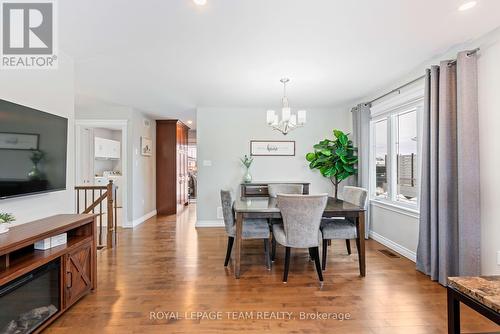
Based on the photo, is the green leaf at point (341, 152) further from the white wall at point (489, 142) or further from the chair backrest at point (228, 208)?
the chair backrest at point (228, 208)

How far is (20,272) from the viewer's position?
165 cm

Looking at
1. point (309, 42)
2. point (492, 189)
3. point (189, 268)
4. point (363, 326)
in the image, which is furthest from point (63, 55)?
point (492, 189)

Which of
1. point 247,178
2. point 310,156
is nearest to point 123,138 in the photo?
point 247,178

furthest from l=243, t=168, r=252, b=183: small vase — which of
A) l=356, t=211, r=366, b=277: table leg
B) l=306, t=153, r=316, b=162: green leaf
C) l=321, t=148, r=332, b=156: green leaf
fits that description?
l=356, t=211, r=366, b=277: table leg

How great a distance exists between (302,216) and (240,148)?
280 centimetres

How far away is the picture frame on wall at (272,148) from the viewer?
17.0ft

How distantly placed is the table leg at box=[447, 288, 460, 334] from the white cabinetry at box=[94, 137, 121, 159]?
23.0 feet

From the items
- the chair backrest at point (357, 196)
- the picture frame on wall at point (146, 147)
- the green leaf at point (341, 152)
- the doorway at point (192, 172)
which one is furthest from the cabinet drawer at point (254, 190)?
the doorway at point (192, 172)

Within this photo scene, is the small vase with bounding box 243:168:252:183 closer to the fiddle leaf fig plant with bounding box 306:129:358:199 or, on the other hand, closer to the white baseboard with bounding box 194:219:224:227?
the white baseboard with bounding box 194:219:224:227

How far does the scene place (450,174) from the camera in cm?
252

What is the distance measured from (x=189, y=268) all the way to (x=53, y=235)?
1.48m

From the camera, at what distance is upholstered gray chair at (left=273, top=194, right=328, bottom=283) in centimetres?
254

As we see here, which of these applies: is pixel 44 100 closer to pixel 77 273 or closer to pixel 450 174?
pixel 77 273

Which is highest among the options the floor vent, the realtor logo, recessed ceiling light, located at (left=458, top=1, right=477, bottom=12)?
recessed ceiling light, located at (left=458, top=1, right=477, bottom=12)
